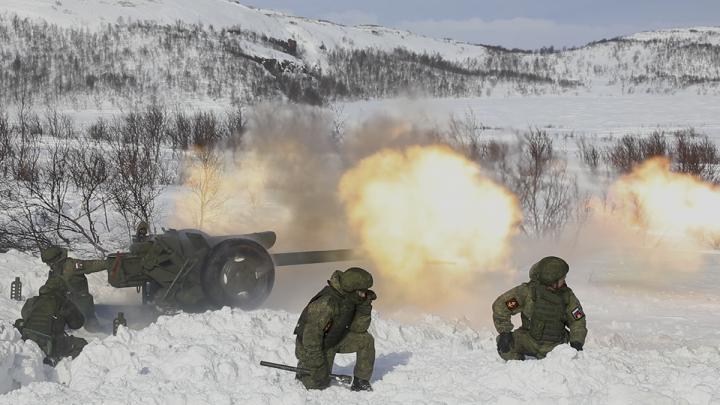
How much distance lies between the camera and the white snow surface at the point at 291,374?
25.6 ft

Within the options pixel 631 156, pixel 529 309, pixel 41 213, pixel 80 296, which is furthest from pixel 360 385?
pixel 631 156

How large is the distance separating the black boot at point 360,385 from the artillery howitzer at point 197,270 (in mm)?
4413

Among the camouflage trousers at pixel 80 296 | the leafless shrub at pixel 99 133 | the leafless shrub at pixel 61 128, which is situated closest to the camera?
the camouflage trousers at pixel 80 296

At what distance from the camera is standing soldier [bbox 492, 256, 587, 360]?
352 inches

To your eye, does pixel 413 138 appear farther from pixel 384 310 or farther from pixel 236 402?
pixel 236 402

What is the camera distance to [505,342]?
29.4ft

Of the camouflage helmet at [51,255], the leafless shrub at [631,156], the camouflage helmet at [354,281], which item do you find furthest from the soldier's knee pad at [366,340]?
the leafless shrub at [631,156]

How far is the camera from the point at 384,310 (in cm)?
1438

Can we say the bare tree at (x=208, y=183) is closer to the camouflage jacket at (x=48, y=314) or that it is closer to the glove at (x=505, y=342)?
the camouflage jacket at (x=48, y=314)

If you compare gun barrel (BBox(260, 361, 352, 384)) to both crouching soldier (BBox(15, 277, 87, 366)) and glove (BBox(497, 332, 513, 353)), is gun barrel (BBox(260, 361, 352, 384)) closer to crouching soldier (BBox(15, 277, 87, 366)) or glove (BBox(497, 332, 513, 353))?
glove (BBox(497, 332, 513, 353))

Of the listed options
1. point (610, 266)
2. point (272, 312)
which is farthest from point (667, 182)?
point (272, 312)

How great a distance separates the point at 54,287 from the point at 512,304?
638 centimetres

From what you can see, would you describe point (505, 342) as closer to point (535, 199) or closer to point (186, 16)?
point (535, 199)

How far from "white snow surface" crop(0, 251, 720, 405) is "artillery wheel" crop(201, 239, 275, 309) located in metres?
1.33
